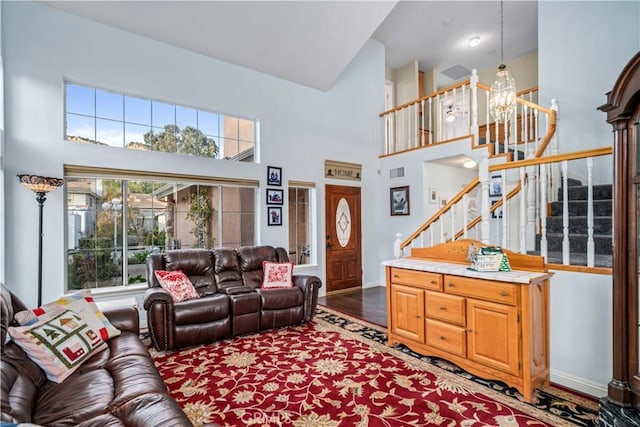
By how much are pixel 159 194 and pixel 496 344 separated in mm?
4307

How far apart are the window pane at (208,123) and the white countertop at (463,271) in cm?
338

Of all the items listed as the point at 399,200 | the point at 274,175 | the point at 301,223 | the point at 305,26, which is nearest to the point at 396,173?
the point at 399,200

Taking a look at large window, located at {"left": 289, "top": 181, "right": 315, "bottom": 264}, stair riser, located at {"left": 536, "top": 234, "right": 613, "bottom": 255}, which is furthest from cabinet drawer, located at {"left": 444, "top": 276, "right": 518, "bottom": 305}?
large window, located at {"left": 289, "top": 181, "right": 315, "bottom": 264}

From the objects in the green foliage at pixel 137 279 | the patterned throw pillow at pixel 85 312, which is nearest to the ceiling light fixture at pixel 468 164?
the green foliage at pixel 137 279

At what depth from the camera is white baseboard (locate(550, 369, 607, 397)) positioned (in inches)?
91.7

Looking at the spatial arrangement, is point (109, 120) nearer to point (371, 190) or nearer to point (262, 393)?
point (262, 393)

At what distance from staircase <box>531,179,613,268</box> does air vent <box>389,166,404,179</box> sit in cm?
270

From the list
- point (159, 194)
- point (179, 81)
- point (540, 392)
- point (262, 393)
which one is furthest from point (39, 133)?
point (540, 392)

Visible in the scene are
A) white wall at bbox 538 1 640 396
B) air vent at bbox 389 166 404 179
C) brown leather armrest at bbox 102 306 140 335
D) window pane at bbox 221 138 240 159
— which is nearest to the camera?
brown leather armrest at bbox 102 306 140 335

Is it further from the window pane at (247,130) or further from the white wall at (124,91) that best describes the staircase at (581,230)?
the window pane at (247,130)

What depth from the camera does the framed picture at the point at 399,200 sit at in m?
6.22

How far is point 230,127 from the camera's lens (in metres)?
5.11

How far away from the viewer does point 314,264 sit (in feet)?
19.3

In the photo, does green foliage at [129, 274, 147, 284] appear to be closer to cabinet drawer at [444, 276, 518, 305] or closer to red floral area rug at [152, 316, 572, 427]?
red floral area rug at [152, 316, 572, 427]
